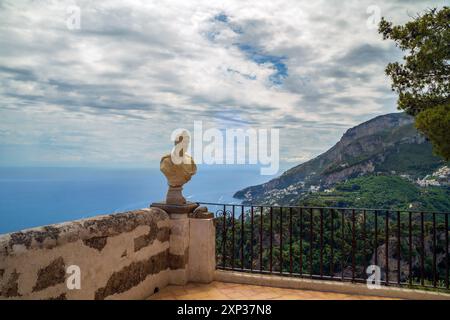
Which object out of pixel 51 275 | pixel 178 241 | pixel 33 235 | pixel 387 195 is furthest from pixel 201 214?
pixel 387 195

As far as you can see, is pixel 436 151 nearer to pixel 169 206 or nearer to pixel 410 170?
pixel 169 206

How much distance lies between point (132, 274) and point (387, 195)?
32749 millimetres

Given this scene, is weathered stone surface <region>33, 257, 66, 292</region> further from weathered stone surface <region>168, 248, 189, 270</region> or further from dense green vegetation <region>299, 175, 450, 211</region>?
dense green vegetation <region>299, 175, 450, 211</region>

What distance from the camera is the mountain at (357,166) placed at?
4194cm

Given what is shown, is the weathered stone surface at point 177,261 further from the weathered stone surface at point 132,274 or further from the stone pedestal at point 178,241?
the weathered stone surface at point 132,274

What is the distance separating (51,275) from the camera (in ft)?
8.67

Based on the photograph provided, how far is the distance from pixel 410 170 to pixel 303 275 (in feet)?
145

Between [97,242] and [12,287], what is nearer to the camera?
[12,287]

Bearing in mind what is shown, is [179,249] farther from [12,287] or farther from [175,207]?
[12,287]

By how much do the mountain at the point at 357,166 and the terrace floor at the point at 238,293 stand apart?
26570 millimetres

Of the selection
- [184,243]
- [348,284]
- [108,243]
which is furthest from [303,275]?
[108,243]

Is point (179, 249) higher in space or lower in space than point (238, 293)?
higher

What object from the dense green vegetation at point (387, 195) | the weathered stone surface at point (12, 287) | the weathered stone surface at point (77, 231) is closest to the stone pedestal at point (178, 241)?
the weathered stone surface at point (77, 231)

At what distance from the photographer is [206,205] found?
5160 millimetres
